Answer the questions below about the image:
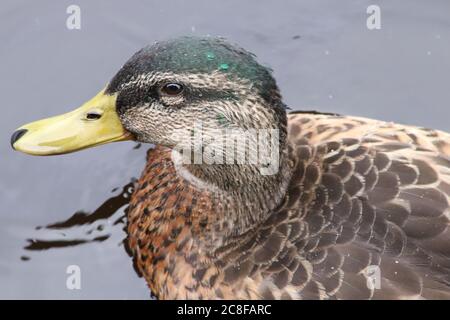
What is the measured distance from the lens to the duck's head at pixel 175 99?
485cm

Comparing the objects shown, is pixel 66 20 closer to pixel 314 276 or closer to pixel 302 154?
pixel 302 154

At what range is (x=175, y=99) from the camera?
4.96 m

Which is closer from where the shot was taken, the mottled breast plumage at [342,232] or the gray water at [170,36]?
the mottled breast plumage at [342,232]

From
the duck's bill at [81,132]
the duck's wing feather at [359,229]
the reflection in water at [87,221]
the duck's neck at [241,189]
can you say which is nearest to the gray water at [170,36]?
the reflection in water at [87,221]

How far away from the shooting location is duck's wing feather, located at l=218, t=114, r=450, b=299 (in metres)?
4.95

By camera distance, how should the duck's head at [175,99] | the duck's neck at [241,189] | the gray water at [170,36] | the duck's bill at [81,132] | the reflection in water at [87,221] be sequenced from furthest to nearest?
the gray water at [170,36] < the reflection in water at [87,221] < the duck's neck at [241,189] < the duck's bill at [81,132] < the duck's head at [175,99]

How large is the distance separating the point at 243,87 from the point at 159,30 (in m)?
3.07

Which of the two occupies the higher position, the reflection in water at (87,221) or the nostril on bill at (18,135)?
the nostril on bill at (18,135)

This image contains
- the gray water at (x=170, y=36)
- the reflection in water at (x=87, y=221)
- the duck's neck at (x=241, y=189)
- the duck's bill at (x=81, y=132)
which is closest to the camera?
the duck's bill at (x=81, y=132)

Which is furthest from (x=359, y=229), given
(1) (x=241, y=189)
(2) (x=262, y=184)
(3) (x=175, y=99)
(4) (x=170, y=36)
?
(4) (x=170, y=36)

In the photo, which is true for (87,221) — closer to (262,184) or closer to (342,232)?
(262,184)

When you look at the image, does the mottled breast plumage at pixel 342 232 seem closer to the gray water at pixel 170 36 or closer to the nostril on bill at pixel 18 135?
the nostril on bill at pixel 18 135
